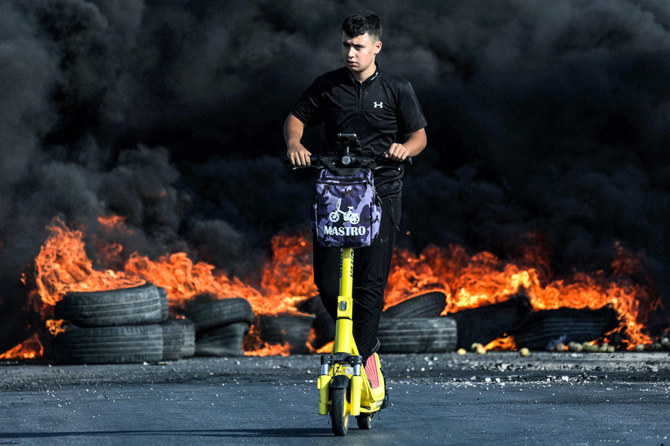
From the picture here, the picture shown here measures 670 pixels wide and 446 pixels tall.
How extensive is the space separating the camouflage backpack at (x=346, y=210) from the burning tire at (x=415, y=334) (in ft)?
33.2

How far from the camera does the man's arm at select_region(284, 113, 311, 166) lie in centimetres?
461

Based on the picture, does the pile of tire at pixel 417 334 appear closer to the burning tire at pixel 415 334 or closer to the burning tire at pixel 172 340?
the burning tire at pixel 415 334

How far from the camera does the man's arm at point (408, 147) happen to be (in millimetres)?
4645

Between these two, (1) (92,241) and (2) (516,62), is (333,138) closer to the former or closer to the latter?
(1) (92,241)

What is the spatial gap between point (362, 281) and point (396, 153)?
2.07 ft

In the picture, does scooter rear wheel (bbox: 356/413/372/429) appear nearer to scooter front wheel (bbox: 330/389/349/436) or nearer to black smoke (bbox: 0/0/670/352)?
scooter front wheel (bbox: 330/389/349/436)

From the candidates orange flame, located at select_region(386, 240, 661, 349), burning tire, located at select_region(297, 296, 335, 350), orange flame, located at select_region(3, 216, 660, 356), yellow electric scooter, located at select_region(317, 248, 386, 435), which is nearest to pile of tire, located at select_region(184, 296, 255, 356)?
burning tire, located at select_region(297, 296, 335, 350)

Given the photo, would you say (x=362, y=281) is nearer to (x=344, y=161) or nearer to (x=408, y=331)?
(x=344, y=161)

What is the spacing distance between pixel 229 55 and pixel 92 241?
513 cm

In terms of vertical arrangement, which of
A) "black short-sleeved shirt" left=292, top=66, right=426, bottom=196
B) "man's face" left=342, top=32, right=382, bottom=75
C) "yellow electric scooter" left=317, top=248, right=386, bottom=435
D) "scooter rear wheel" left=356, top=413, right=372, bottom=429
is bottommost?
"scooter rear wheel" left=356, top=413, right=372, bottom=429

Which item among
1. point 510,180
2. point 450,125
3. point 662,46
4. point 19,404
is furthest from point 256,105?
point 19,404

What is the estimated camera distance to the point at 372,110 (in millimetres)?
4945

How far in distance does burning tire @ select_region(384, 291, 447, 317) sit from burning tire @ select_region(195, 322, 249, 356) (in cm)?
233

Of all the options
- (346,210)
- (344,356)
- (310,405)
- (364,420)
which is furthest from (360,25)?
(310,405)
